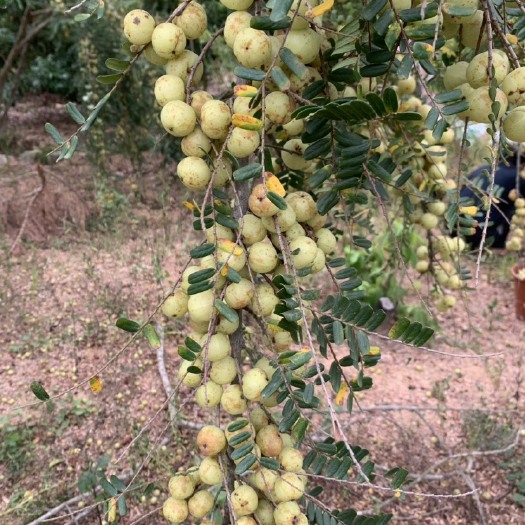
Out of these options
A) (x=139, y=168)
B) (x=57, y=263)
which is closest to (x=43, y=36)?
(x=139, y=168)

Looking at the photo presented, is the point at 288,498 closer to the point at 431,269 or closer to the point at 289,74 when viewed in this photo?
the point at 289,74

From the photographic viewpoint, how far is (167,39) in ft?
2.60

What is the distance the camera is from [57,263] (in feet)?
12.0

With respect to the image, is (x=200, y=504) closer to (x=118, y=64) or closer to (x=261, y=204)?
(x=261, y=204)

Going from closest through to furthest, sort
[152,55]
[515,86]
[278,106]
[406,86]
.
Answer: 1. [515,86]
2. [278,106]
3. [152,55]
4. [406,86]

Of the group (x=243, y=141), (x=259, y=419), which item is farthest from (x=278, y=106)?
(x=259, y=419)

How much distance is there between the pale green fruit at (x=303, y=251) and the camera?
83 cm

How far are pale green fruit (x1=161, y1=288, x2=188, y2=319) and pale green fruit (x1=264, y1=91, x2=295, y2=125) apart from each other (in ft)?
1.11

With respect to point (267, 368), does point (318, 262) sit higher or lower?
higher

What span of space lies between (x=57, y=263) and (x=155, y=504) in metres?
2.07

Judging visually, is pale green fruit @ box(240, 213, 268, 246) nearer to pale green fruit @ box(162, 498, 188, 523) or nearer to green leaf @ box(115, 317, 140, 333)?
green leaf @ box(115, 317, 140, 333)

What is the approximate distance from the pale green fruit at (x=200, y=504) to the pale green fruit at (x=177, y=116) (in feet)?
2.12

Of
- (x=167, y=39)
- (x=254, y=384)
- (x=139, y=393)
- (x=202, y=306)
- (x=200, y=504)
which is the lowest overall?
(x=139, y=393)

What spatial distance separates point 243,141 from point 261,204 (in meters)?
0.10
